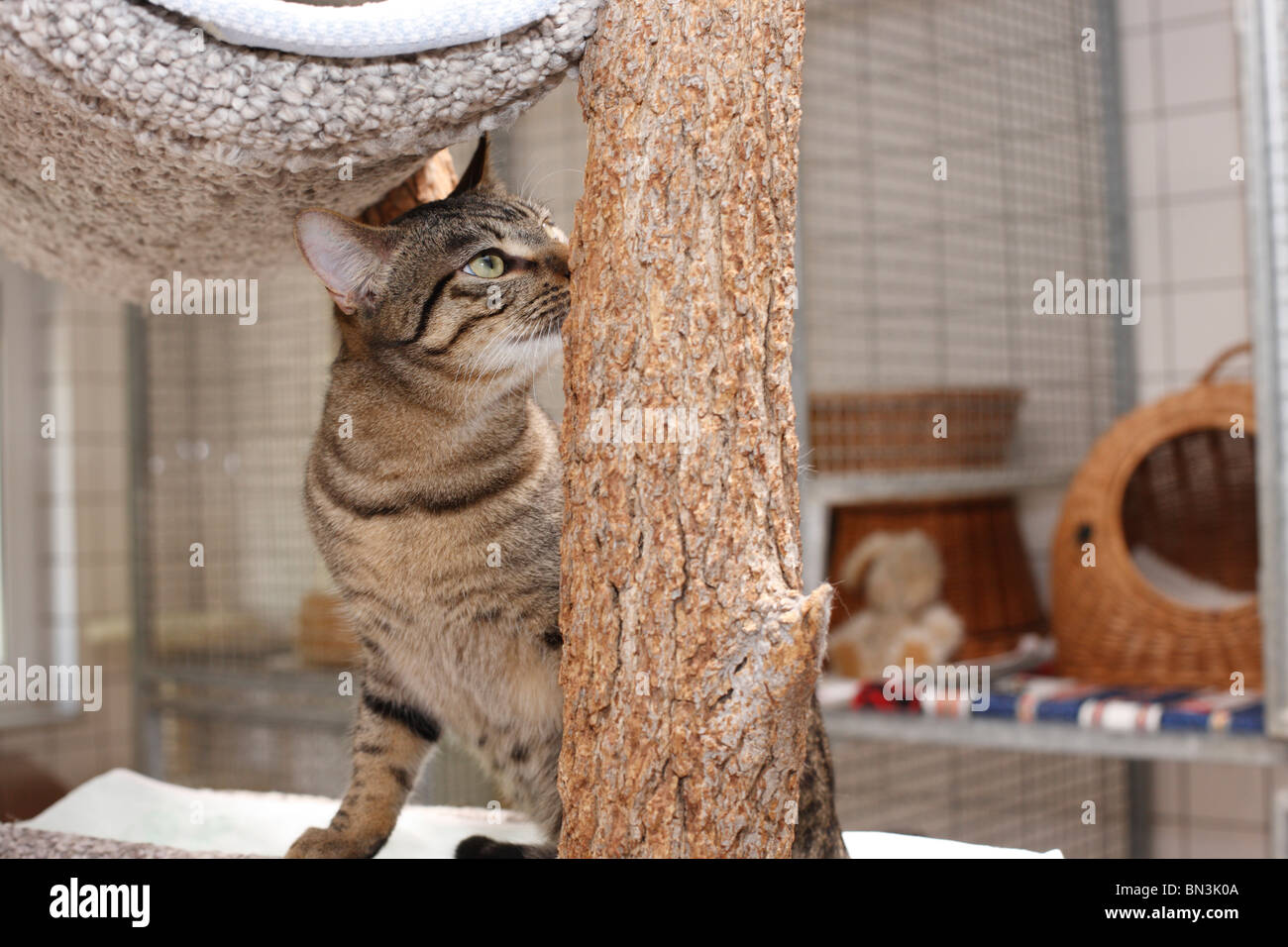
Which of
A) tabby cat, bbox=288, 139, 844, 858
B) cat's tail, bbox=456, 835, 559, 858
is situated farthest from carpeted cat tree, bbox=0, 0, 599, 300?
cat's tail, bbox=456, 835, 559, 858

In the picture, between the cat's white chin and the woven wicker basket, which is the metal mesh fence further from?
the cat's white chin

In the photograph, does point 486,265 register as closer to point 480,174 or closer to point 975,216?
point 480,174

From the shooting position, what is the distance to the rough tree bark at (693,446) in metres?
0.89

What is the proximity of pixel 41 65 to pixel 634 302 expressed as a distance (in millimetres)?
471

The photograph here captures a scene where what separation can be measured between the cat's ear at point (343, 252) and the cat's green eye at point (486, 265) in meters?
0.09

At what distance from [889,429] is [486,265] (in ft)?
4.48

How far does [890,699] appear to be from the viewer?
6.82 ft

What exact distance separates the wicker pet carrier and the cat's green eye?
1.50 m

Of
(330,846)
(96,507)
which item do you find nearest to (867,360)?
(330,846)

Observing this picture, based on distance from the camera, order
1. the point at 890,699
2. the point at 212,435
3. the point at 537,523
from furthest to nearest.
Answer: the point at 212,435
the point at 890,699
the point at 537,523

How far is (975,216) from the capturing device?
2.79m

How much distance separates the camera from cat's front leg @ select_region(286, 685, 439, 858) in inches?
47.6
